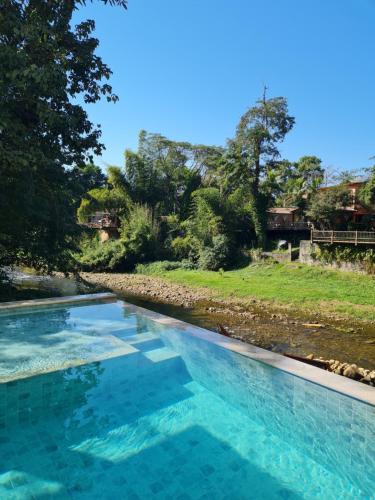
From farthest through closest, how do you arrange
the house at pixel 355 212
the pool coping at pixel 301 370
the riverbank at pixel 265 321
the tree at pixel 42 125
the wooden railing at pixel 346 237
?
the house at pixel 355 212, the wooden railing at pixel 346 237, the riverbank at pixel 265 321, the tree at pixel 42 125, the pool coping at pixel 301 370

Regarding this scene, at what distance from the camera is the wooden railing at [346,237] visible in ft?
52.3

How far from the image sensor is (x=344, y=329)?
1003cm

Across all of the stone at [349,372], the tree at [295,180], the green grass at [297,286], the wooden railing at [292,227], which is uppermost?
the tree at [295,180]


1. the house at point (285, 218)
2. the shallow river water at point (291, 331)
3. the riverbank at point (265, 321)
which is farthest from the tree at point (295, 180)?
the shallow river water at point (291, 331)

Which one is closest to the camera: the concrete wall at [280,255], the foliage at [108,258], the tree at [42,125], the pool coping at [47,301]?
the tree at [42,125]

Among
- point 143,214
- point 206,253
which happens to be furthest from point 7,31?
point 143,214

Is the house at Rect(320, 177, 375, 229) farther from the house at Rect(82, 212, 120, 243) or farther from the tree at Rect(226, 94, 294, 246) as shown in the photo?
the house at Rect(82, 212, 120, 243)

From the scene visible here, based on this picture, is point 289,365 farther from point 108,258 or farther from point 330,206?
point 108,258

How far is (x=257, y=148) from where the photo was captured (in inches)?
874

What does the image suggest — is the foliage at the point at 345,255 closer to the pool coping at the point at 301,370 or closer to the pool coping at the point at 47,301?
the pool coping at the point at 47,301

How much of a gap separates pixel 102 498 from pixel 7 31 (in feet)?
23.9

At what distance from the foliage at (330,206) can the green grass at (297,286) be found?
157 inches

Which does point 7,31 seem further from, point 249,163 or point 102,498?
point 249,163

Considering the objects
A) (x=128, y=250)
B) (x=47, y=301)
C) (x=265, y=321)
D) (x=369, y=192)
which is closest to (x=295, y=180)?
(x=369, y=192)
